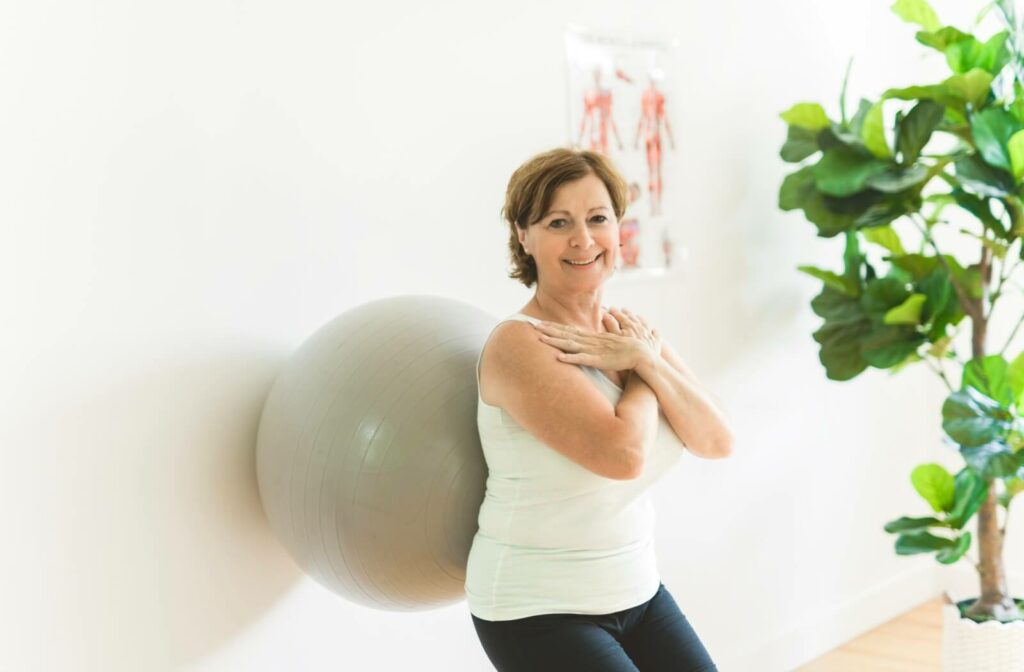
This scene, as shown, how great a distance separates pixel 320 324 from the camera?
2.43m

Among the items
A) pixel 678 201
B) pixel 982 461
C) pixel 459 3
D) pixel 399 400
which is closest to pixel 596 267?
pixel 399 400

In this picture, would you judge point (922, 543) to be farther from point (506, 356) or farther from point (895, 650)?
point (506, 356)

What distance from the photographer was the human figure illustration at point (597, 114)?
3064mm

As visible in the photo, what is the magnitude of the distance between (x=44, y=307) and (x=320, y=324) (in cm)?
61

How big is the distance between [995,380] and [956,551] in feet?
1.72

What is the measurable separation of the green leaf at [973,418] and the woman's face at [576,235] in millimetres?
1498

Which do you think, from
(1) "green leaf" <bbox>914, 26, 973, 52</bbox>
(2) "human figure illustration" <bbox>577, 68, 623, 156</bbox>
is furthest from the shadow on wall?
(1) "green leaf" <bbox>914, 26, 973, 52</bbox>

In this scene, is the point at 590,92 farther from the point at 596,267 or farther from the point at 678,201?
the point at 596,267

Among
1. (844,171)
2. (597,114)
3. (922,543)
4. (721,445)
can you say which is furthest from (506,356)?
(922,543)

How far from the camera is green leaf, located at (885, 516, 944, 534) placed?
3.45 meters

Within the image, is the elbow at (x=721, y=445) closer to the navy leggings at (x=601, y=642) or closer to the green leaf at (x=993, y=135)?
the navy leggings at (x=601, y=642)

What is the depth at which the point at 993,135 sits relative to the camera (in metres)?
3.18

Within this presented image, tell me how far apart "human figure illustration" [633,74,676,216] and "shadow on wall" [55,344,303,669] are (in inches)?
53.5

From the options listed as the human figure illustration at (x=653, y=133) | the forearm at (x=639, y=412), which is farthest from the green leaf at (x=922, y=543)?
the forearm at (x=639, y=412)
